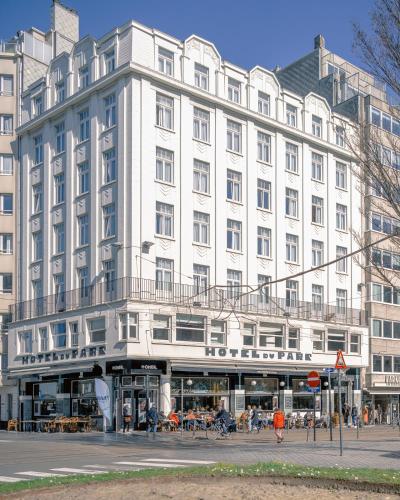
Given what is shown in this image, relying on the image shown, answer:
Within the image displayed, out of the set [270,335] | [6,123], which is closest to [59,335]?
[270,335]

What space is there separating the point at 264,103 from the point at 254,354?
15985mm

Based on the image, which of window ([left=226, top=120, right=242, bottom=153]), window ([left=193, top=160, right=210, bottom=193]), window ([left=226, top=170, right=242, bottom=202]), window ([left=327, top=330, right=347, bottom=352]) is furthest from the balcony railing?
window ([left=226, top=120, right=242, bottom=153])

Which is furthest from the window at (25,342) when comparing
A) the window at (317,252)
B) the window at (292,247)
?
the window at (317,252)

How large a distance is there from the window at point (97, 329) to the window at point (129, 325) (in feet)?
5.21

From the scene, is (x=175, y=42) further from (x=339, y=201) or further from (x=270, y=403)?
(x=270, y=403)

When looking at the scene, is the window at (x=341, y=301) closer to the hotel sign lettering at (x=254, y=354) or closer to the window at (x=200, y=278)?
the hotel sign lettering at (x=254, y=354)

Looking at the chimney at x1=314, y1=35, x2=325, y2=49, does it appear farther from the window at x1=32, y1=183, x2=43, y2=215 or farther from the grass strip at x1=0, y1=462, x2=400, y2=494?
the grass strip at x1=0, y1=462, x2=400, y2=494

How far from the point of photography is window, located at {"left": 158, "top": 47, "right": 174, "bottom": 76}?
44094 mm

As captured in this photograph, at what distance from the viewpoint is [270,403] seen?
158 feet

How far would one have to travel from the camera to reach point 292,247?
168ft

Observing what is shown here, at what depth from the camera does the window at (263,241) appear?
49000 mm

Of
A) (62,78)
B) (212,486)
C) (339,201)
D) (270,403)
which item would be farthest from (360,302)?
(212,486)

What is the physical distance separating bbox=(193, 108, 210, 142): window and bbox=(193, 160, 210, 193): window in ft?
4.91

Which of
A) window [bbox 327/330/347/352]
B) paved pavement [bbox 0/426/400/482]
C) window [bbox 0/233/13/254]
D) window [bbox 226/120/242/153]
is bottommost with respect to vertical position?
paved pavement [bbox 0/426/400/482]
